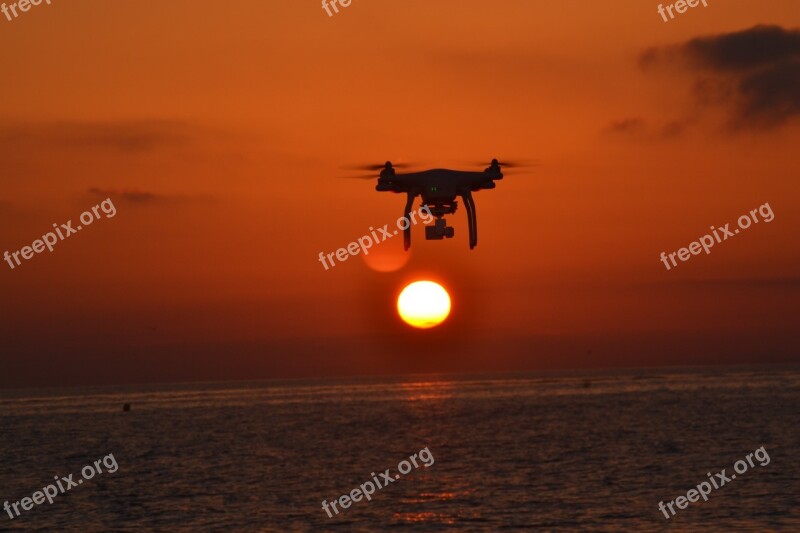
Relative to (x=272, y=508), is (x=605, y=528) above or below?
below

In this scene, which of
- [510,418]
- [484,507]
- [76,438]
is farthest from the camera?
[510,418]

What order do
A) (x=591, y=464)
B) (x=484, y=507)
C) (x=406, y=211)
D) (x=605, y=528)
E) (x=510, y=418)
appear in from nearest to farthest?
(x=406, y=211), (x=605, y=528), (x=484, y=507), (x=591, y=464), (x=510, y=418)

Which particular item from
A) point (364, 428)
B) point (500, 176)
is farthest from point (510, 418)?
point (500, 176)

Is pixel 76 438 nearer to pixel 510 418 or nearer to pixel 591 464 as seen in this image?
pixel 510 418
